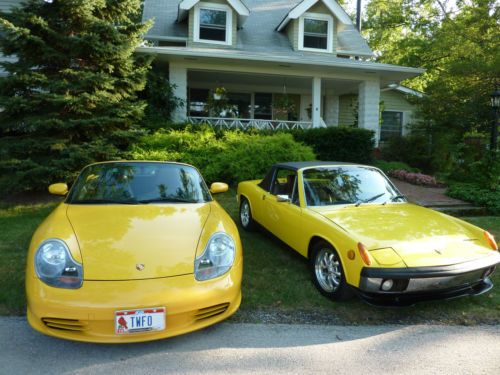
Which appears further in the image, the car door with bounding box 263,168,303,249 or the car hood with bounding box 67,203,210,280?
the car door with bounding box 263,168,303,249

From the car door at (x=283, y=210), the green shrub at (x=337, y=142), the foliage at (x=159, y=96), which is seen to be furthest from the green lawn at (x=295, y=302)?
the green shrub at (x=337, y=142)

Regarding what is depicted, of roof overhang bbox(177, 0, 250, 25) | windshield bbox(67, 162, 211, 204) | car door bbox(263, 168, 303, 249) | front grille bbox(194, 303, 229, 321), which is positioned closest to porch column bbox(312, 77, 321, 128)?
roof overhang bbox(177, 0, 250, 25)

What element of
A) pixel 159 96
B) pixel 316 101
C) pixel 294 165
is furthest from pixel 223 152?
pixel 316 101

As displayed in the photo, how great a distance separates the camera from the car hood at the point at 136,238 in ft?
8.74

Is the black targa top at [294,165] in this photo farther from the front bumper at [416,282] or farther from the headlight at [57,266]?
the headlight at [57,266]

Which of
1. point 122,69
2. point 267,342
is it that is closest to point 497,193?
point 267,342

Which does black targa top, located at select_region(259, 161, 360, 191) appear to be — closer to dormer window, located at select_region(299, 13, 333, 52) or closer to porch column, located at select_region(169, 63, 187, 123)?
porch column, located at select_region(169, 63, 187, 123)

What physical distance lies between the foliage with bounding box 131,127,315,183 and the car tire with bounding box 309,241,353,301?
5193mm

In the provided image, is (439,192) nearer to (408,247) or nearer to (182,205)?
(408,247)

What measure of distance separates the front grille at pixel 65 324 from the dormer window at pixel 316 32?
1445cm

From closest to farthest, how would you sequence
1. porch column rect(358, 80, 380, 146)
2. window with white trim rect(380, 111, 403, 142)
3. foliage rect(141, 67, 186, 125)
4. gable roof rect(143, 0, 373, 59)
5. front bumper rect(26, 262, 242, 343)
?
front bumper rect(26, 262, 242, 343)
foliage rect(141, 67, 186, 125)
porch column rect(358, 80, 380, 146)
gable roof rect(143, 0, 373, 59)
window with white trim rect(380, 111, 403, 142)

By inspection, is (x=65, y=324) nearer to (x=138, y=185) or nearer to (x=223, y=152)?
(x=138, y=185)

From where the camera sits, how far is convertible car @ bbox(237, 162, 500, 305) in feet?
9.96

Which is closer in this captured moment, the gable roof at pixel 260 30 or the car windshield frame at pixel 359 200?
the car windshield frame at pixel 359 200
